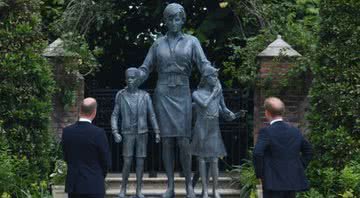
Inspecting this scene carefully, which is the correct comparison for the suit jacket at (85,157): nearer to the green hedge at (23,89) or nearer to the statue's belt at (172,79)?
the statue's belt at (172,79)

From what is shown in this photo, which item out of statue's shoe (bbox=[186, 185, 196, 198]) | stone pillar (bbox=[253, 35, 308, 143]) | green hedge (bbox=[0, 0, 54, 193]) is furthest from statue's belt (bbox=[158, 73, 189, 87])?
stone pillar (bbox=[253, 35, 308, 143])

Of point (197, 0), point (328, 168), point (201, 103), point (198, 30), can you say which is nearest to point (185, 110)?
point (201, 103)

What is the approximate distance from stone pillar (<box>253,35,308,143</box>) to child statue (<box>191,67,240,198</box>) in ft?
8.89

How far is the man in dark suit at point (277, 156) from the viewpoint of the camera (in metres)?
7.13

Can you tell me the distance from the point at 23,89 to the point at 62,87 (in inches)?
78.2

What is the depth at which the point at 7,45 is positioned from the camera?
32.9 ft

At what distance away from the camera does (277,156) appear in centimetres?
719

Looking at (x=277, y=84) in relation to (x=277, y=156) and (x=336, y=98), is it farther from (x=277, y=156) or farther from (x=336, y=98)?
(x=277, y=156)

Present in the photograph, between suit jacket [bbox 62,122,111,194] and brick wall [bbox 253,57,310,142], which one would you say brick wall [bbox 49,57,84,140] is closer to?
brick wall [bbox 253,57,310,142]

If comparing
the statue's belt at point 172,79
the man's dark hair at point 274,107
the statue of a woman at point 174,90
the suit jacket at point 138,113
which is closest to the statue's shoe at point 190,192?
the statue of a woman at point 174,90

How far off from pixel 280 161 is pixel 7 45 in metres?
4.35

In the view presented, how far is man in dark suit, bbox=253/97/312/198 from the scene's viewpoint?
7133mm

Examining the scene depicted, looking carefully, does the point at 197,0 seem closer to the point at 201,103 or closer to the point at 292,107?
the point at 292,107

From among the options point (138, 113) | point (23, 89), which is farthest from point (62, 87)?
point (138, 113)
